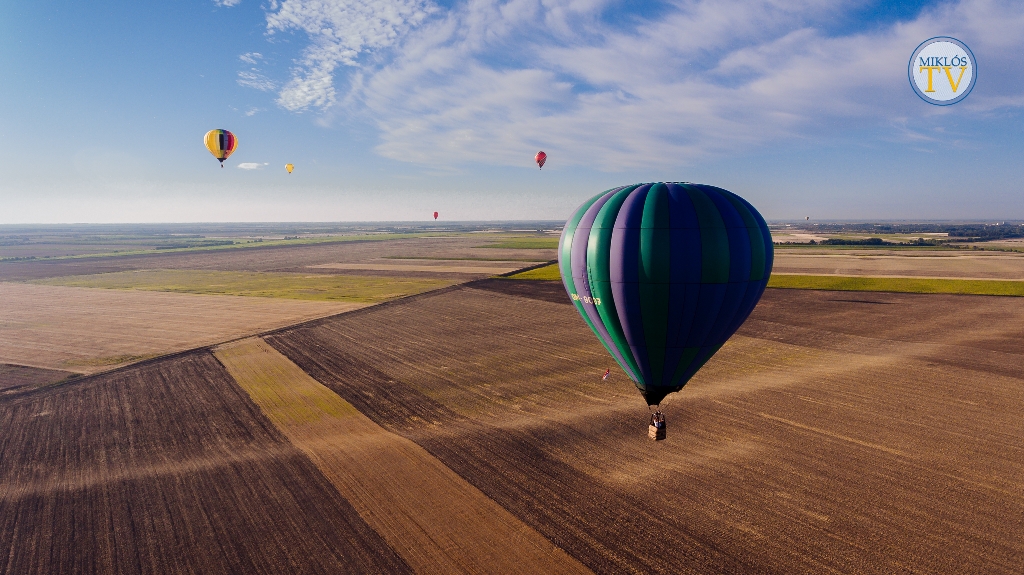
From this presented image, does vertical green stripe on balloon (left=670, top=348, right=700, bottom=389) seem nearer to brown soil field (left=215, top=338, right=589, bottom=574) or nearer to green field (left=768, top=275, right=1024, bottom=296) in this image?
brown soil field (left=215, top=338, right=589, bottom=574)

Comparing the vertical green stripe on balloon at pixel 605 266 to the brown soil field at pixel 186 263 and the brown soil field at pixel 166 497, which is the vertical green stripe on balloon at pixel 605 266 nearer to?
the brown soil field at pixel 166 497

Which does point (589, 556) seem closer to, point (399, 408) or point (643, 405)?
point (643, 405)

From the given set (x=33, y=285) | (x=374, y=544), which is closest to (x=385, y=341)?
(x=374, y=544)

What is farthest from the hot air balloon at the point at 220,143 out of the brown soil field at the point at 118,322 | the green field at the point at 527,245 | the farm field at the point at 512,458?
the green field at the point at 527,245

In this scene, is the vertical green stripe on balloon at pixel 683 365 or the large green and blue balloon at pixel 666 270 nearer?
the large green and blue balloon at pixel 666 270

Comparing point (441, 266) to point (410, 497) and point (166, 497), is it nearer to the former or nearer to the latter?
point (166, 497)

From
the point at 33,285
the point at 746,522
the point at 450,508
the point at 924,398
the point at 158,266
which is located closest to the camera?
the point at 746,522
